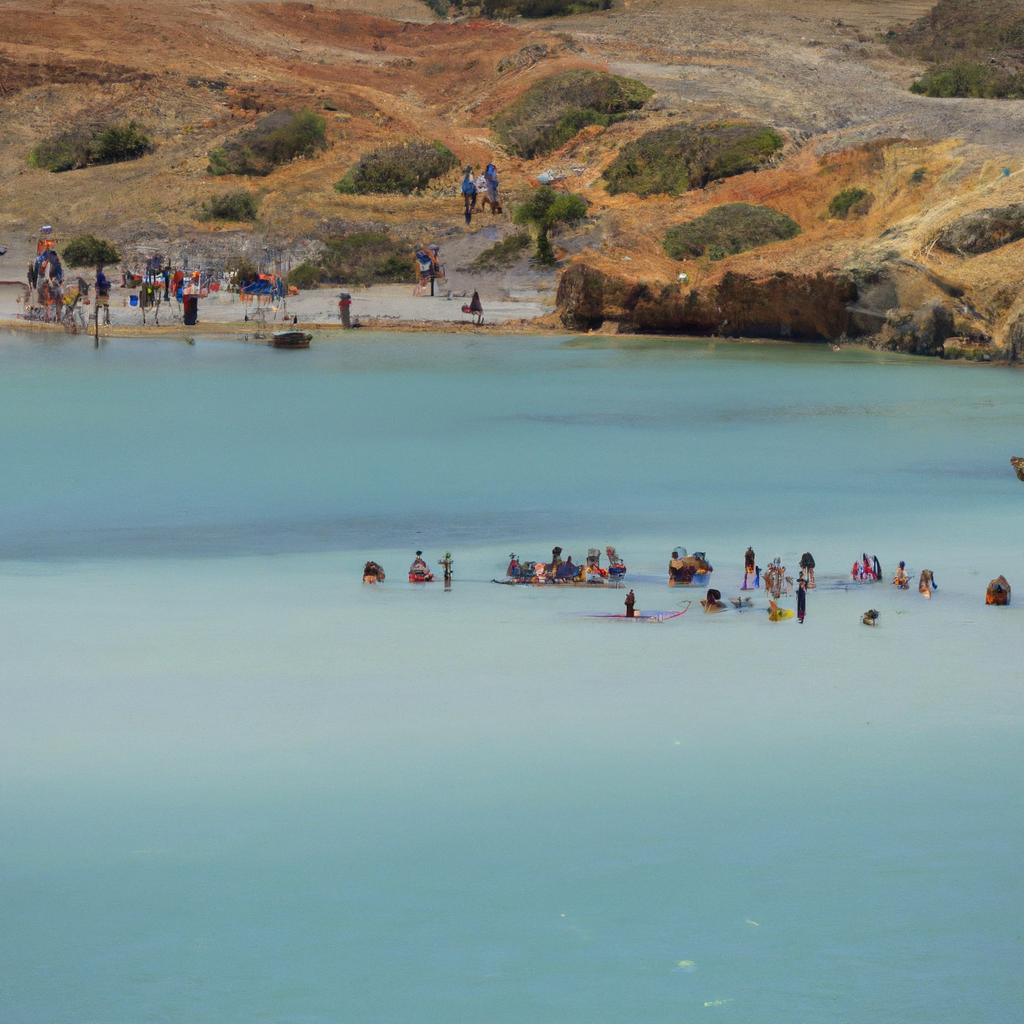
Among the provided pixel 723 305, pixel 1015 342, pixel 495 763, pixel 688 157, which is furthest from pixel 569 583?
pixel 688 157

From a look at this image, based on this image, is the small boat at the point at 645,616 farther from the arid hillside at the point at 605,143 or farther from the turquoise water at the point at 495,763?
the arid hillside at the point at 605,143

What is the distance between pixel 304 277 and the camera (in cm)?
4922

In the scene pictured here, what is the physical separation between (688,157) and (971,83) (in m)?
12.7

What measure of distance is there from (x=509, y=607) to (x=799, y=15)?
218ft

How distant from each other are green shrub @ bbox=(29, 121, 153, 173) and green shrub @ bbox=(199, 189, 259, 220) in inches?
328

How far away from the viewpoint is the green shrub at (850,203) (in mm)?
44469

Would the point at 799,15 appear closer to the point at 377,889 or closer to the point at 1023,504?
the point at 1023,504

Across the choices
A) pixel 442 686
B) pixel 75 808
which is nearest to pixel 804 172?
pixel 442 686

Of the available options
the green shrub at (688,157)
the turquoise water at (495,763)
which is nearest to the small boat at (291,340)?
the green shrub at (688,157)

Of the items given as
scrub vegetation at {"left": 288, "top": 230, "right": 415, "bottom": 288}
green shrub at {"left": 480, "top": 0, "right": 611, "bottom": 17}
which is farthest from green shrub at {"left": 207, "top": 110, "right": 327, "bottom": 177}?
green shrub at {"left": 480, "top": 0, "right": 611, "bottom": 17}

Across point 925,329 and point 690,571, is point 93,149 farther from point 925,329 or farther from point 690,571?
point 690,571

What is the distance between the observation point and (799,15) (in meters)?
78.8

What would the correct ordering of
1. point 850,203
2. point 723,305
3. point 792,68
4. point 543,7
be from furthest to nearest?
1. point 543,7
2. point 792,68
3. point 850,203
4. point 723,305

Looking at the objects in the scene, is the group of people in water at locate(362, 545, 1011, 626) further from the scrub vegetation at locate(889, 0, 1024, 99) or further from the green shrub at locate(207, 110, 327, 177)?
the scrub vegetation at locate(889, 0, 1024, 99)
